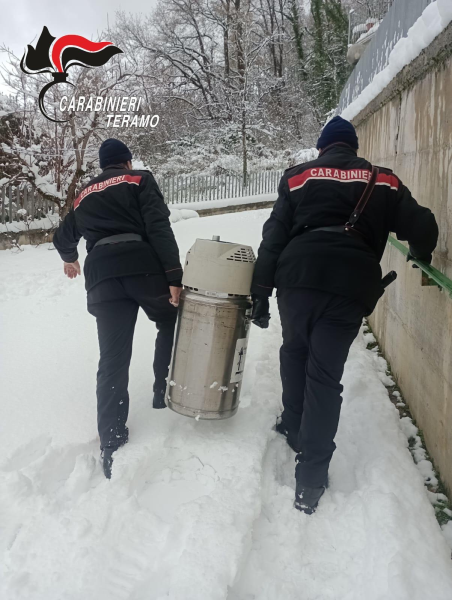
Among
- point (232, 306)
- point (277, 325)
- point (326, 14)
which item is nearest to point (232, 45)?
point (326, 14)

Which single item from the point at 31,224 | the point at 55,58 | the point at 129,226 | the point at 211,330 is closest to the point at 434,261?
the point at 211,330

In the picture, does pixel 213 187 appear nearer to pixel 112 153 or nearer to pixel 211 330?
pixel 112 153

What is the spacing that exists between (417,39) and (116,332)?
241 centimetres

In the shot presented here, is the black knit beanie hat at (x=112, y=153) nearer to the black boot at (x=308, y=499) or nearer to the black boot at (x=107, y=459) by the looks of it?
the black boot at (x=107, y=459)

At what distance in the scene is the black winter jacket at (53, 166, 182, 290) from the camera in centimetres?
274

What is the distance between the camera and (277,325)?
4848 millimetres

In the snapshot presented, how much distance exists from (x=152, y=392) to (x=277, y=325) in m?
1.74

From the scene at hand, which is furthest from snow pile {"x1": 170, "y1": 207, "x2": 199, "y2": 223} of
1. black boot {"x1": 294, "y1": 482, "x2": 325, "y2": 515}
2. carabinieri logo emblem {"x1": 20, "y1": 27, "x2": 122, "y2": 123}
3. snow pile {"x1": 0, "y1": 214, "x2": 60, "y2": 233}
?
black boot {"x1": 294, "y1": 482, "x2": 325, "y2": 515}

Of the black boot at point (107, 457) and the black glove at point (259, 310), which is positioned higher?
the black glove at point (259, 310)

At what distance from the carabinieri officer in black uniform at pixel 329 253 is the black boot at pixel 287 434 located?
378 mm

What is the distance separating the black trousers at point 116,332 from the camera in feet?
9.07

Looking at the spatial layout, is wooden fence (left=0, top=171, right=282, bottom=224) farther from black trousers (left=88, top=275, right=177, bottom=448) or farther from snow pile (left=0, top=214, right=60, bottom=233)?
black trousers (left=88, top=275, right=177, bottom=448)

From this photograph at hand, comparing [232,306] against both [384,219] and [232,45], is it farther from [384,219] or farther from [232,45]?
[232,45]

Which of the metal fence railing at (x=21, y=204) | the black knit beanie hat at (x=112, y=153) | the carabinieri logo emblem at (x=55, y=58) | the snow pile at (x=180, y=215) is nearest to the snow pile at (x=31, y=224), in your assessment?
the metal fence railing at (x=21, y=204)
